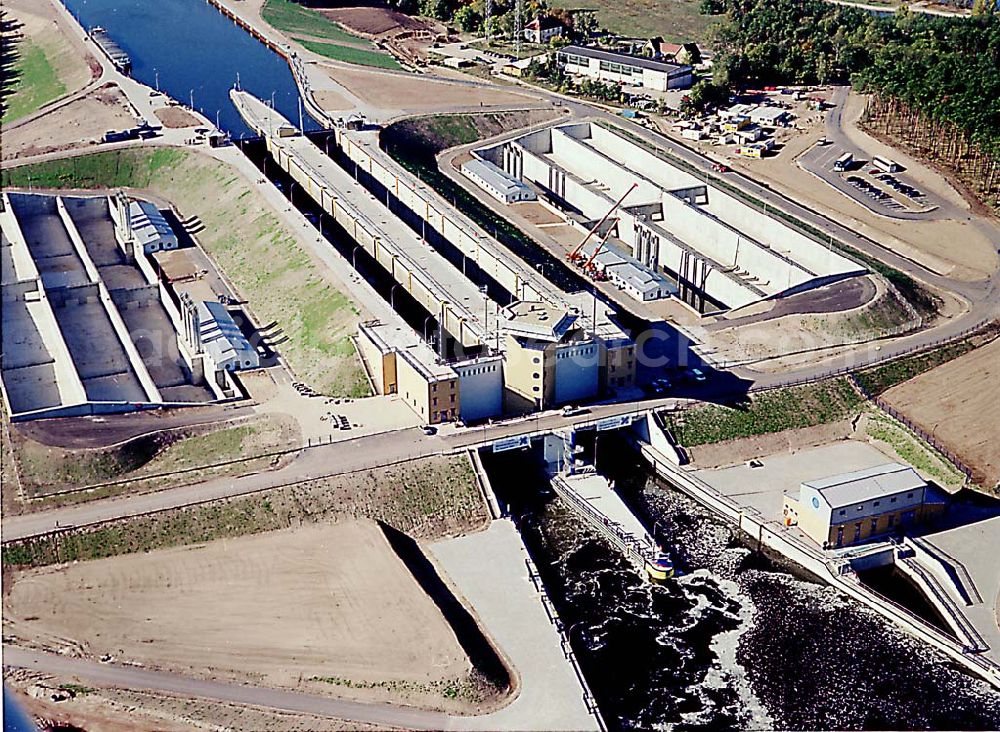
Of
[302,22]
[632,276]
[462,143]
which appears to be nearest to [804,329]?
[632,276]

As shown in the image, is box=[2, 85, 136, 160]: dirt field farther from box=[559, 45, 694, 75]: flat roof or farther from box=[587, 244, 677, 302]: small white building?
box=[587, 244, 677, 302]: small white building

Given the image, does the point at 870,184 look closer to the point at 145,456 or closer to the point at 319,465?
the point at 319,465

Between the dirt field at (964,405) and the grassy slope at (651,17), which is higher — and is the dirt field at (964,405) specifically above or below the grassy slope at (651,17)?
below

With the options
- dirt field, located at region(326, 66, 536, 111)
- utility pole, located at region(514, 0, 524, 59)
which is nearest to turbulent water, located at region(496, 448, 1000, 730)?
dirt field, located at region(326, 66, 536, 111)

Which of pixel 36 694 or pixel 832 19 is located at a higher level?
pixel 832 19

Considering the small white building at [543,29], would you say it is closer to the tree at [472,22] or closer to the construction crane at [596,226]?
the tree at [472,22]

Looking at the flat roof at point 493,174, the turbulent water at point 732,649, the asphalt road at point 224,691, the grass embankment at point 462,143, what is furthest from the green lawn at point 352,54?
the asphalt road at point 224,691

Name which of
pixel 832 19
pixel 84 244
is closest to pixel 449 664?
pixel 84 244

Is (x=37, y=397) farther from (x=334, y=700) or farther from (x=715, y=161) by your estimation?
(x=715, y=161)
